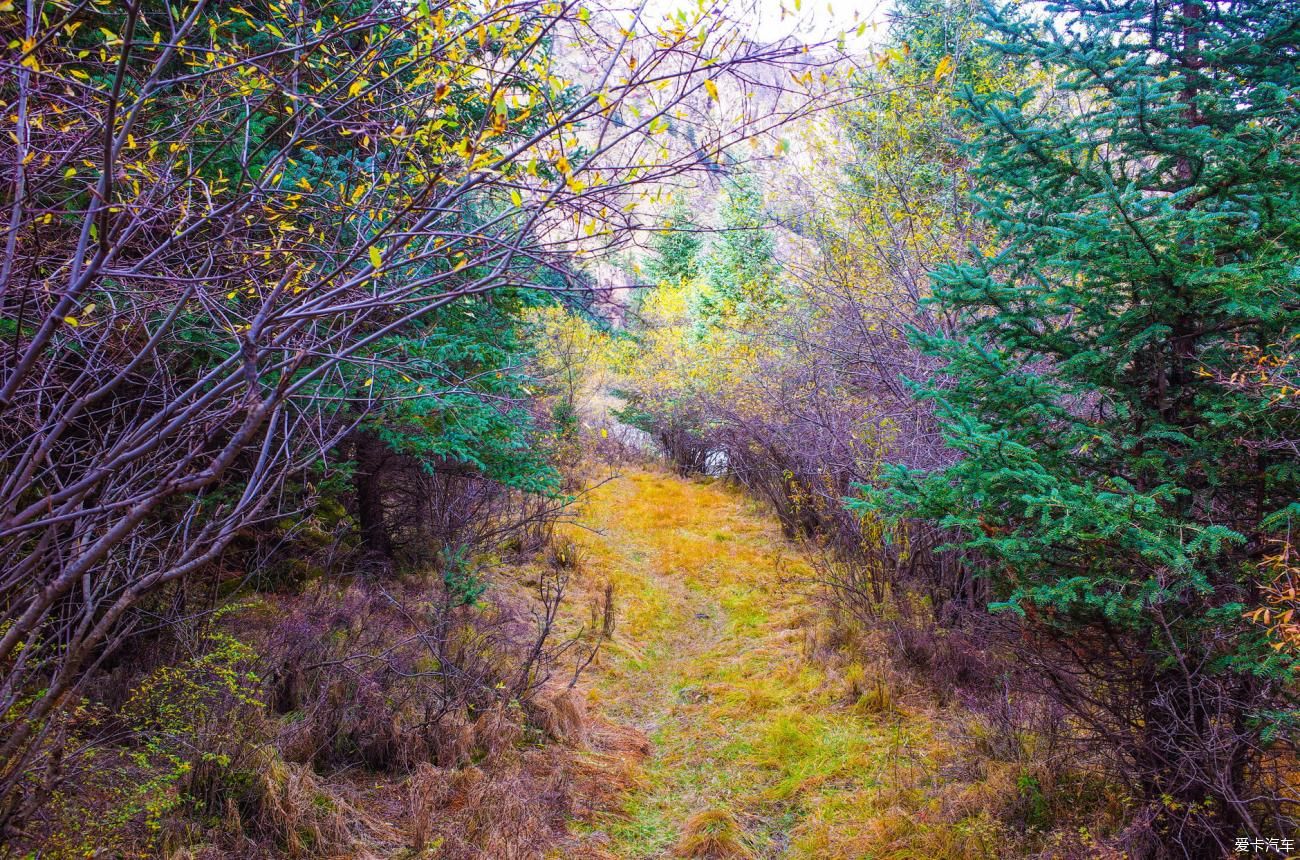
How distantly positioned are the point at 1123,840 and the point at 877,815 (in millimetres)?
1332

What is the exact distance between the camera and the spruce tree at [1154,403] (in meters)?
2.75

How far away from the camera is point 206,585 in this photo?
15.9 feet

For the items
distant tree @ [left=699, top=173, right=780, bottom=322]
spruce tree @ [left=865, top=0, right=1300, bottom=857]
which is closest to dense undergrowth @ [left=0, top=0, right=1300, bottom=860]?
spruce tree @ [left=865, top=0, right=1300, bottom=857]

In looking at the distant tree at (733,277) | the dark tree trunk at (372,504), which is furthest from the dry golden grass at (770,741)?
the distant tree at (733,277)

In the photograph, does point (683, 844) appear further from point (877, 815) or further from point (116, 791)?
point (116, 791)

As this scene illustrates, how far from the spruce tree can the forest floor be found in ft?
3.85

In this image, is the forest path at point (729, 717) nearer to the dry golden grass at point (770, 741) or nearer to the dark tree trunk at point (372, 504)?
the dry golden grass at point (770, 741)

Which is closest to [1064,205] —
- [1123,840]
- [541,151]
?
[541,151]

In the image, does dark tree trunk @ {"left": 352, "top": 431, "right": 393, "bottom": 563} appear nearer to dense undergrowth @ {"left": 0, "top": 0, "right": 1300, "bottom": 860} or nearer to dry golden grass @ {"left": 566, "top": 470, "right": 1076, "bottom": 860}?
dense undergrowth @ {"left": 0, "top": 0, "right": 1300, "bottom": 860}

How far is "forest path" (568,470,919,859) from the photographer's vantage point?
161 inches

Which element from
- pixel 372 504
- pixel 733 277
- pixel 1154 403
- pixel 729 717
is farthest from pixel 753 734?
pixel 733 277

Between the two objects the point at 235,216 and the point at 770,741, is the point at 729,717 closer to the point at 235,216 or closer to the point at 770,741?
the point at 770,741

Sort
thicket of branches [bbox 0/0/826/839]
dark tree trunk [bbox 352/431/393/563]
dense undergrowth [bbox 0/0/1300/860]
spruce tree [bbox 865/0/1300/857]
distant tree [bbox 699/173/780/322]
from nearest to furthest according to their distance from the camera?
thicket of branches [bbox 0/0/826/839], dense undergrowth [bbox 0/0/1300/860], spruce tree [bbox 865/0/1300/857], dark tree trunk [bbox 352/431/393/563], distant tree [bbox 699/173/780/322]

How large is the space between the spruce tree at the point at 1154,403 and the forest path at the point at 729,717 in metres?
1.71
